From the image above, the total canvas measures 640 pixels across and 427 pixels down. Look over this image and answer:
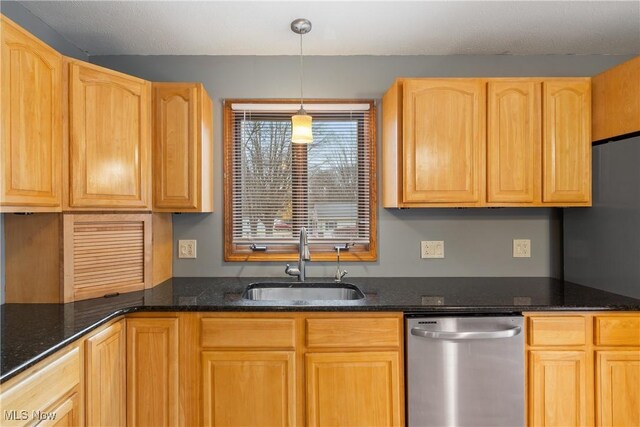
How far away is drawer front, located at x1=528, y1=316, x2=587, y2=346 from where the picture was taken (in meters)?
1.78

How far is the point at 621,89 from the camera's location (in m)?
1.95

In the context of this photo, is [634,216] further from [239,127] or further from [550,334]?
[239,127]

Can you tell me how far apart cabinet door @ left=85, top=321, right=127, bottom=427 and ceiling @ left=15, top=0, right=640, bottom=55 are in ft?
5.31

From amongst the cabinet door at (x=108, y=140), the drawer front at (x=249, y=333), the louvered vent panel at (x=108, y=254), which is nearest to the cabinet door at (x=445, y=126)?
the drawer front at (x=249, y=333)

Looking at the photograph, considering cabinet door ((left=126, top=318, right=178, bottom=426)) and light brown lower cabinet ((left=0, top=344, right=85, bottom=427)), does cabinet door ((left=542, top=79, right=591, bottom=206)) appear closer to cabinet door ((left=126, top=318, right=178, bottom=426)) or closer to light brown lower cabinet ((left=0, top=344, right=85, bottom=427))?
cabinet door ((left=126, top=318, right=178, bottom=426))

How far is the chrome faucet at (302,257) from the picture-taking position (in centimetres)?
231

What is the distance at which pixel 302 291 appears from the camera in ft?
7.79

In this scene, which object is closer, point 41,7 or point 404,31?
point 41,7

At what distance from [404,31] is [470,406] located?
2.02 metres

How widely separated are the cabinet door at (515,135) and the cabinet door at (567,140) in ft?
0.16

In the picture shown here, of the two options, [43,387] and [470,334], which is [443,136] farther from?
[43,387]

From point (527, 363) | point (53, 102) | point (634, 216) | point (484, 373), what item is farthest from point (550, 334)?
point (53, 102)

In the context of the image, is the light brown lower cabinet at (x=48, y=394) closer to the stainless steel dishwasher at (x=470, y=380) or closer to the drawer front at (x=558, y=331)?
the stainless steel dishwasher at (x=470, y=380)

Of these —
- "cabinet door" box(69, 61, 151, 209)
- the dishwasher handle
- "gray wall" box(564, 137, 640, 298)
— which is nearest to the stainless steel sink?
the dishwasher handle
